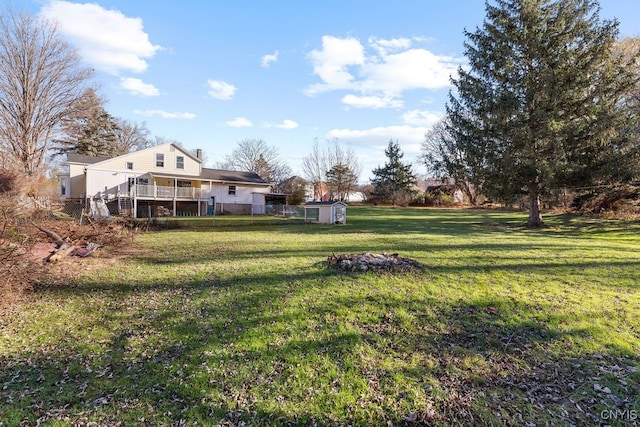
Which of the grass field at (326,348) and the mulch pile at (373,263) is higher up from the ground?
the mulch pile at (373,263)

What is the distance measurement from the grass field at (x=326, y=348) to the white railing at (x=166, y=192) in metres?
19.6

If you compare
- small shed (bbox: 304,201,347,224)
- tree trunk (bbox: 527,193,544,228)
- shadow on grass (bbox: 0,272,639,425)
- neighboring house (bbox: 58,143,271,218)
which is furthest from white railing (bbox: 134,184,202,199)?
tree trunk (bbox: 527,193,544,228)

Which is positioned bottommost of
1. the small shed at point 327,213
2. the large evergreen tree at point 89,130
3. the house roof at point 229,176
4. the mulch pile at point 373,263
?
the mulch pile at point 373,263

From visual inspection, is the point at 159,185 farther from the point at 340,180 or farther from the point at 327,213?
the point at 340,180

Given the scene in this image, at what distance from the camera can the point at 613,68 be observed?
15.4 metres

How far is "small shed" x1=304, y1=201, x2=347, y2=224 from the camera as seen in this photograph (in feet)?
64.0

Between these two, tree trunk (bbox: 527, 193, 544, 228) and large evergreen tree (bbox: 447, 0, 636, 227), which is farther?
tree trunk (bbox: 527, 193, 544, 228)

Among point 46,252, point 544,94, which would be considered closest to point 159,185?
point 46,252

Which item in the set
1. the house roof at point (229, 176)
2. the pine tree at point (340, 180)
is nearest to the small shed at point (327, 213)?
the house roof at point (229, 176)

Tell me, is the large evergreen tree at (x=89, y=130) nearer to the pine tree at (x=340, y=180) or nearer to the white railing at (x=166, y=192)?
the white railing at (x=166, y=192)

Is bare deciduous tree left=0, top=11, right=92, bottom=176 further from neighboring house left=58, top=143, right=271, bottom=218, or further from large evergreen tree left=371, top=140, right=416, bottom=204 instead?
large evergreen tree left=371, top=140, right=416, bottom=204

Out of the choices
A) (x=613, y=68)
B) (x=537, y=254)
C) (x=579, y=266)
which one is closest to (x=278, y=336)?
(x=579, y=266)

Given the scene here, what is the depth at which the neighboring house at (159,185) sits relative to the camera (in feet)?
82.1

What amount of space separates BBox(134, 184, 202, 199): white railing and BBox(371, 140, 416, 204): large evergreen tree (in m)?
23.4
